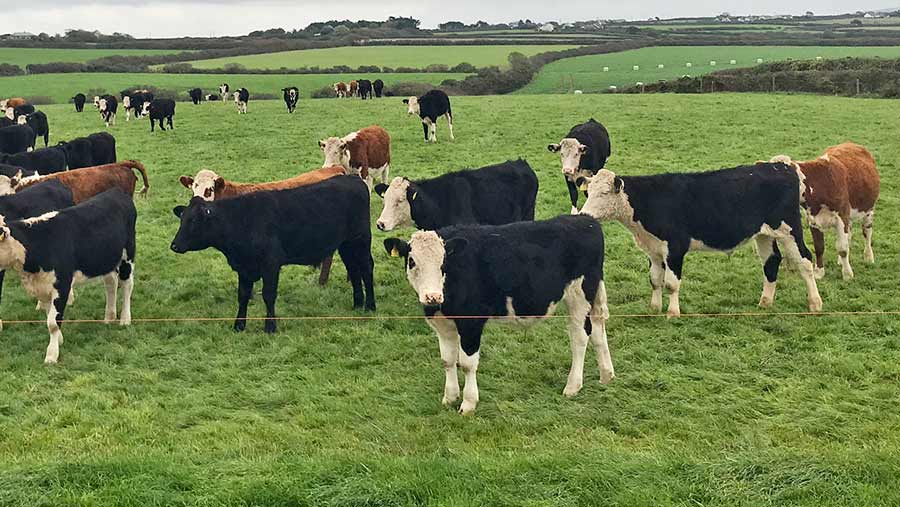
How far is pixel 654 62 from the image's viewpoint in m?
64.4

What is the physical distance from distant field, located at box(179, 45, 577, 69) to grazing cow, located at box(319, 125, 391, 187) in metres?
47.5

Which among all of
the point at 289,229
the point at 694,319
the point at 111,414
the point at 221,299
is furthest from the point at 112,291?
the point at 694,319

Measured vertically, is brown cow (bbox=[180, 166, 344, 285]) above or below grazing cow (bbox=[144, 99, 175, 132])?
below

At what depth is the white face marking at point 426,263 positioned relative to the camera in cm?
617

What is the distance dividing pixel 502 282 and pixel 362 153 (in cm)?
1062

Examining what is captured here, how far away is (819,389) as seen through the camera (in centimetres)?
666

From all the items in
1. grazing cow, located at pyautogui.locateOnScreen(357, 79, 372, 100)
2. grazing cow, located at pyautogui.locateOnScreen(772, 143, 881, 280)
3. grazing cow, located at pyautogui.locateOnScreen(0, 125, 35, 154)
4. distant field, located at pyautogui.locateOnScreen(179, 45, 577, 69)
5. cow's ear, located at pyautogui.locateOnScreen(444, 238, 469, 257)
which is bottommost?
grazing cow, located at pyautogui.locateOnScreen(772, 143, 881, 280)

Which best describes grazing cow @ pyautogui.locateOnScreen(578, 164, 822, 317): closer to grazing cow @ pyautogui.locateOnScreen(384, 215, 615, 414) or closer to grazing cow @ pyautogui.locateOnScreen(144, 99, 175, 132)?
grazing cow @ pyautogui.locateOnScreen(384, 215, 615, 414)

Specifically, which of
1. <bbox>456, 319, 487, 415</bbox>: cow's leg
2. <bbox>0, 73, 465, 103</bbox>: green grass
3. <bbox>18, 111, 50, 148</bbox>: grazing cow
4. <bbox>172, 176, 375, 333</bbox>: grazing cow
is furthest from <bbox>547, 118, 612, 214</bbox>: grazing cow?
<bbox>0, 73, 465, 103</bbox>: green grass

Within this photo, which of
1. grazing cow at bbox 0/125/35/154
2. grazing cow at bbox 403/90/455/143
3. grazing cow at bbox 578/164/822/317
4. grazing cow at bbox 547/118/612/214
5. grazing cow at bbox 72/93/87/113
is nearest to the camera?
grazing cow at bbox 578/164/822/317

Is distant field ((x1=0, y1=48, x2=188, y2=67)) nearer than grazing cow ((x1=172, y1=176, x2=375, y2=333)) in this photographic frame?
No

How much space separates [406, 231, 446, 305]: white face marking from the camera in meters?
6.17

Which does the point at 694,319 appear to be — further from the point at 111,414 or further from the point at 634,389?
the point at 111,414

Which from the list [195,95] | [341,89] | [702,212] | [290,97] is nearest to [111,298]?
[702,212]
